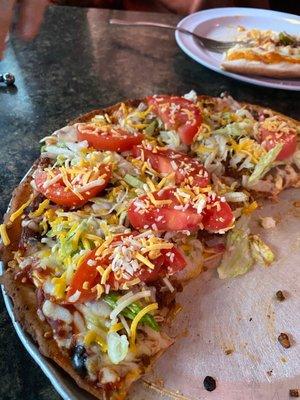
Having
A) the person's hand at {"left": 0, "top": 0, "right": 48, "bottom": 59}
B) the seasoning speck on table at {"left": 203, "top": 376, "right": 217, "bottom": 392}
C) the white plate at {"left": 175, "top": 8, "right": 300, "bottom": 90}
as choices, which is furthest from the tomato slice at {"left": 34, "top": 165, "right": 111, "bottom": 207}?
the person's hand at {"left": 0, "top": 0, "right": 48, "bottom": 59}

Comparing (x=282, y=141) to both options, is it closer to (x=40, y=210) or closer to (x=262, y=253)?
(x=262, y=253)

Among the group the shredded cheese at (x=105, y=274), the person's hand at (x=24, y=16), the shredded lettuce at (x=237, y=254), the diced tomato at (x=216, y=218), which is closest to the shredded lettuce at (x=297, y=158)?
the shredded lettuce at (x=237, y=254)

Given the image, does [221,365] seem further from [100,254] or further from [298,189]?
[298,189]

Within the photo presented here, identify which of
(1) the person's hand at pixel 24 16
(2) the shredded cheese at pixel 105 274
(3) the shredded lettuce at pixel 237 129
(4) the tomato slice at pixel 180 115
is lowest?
(1) the person's hand at pixel 24 16

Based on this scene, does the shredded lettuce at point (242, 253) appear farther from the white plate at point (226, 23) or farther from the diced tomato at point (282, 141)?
the white plate at point (226, 23)

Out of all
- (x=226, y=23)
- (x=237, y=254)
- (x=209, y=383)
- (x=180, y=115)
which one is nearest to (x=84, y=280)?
(x=209, y=383)

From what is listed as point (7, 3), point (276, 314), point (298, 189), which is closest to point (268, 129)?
point (298, 189)
